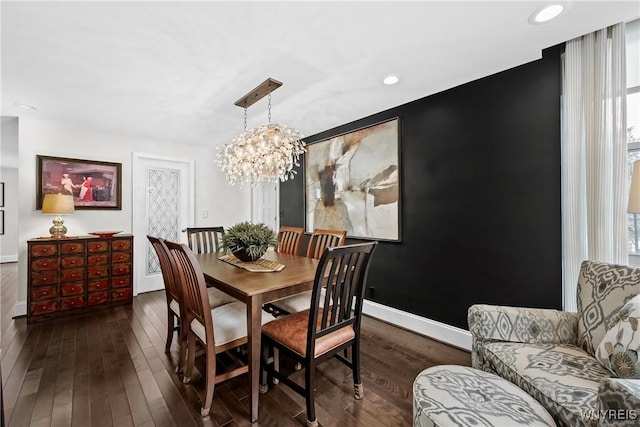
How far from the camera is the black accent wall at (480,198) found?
204 cm

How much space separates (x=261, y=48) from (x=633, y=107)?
8.29 ft

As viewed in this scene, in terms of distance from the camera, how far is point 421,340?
2596 millimetres

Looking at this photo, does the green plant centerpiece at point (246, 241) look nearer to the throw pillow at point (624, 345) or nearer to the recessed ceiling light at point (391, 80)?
the recessed ceiling light at point (391, 80)

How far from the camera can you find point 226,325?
1.77 m

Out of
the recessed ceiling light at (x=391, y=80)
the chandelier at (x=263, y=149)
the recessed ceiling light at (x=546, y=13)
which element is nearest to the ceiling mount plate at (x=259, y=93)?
the chandelier at (x=263, y=149)

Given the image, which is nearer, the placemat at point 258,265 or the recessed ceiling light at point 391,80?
the placemat at point 258,265

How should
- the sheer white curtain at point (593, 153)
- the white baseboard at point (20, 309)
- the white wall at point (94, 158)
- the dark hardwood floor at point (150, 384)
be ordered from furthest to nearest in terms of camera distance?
1. the white wall at point (94, 158)
2. the white baseboard at point (20, 309)
3. the sheer white curtain at point (593, 153)
4. the dark hardwood floor at point (150, 384)

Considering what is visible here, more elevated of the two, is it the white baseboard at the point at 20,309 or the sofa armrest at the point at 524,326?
the sofa armrest at the point at 524,326

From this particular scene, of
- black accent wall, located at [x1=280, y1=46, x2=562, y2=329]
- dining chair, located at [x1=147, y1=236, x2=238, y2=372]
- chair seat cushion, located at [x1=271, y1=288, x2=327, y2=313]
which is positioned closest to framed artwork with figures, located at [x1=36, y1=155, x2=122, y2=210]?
dining chair, located at [x1=147, y1=236, x2=238, y2=372]

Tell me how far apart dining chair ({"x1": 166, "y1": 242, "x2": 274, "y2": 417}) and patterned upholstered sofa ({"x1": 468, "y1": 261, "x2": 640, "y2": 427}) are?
1414 mm

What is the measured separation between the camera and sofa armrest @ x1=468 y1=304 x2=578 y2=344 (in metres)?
1.55

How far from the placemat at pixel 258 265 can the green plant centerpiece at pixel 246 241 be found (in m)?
0.06

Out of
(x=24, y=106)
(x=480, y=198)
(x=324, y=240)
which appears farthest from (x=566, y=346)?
(x=24, y=106)

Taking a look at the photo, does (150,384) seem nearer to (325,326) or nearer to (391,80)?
(325,326)
